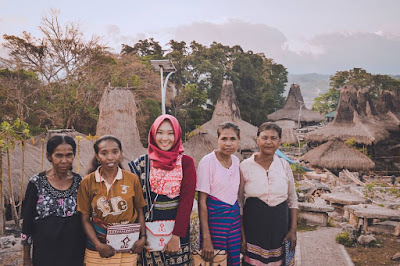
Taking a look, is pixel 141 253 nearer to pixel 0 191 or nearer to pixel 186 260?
pixel 186 260

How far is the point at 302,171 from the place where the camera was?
15.1 m

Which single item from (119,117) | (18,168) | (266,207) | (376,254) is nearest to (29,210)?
(266,207)

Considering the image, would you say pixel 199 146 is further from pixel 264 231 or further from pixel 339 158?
pixel 264 231

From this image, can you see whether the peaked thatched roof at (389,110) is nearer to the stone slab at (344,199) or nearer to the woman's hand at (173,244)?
the stone slab at (344,199)

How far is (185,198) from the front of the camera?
2.25 m

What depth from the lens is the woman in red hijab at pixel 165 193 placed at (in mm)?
2223

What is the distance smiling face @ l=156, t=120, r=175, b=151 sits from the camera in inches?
87.5

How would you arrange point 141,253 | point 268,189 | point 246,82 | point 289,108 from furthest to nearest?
point 289,108 < point 246,82 < point 268,189 < point 141,253

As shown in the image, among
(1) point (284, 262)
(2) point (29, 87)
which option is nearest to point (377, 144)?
(1) point (284, 262)

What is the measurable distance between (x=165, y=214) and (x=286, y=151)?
21.2 meters

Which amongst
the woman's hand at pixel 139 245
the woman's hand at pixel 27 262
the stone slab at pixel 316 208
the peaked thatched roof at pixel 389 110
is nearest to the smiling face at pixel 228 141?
the woman's hand at pixel 139 245

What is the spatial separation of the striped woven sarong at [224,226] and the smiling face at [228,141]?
41 cm

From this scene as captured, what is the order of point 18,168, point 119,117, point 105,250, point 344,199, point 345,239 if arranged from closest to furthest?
point 105,250
point 345,239
point 18,168
point 344,199
point 119,117

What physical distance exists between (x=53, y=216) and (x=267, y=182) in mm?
1696
